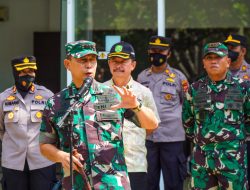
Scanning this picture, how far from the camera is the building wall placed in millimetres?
10523

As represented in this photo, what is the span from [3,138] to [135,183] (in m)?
1.47

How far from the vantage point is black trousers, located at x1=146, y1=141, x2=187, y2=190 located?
6.57 m

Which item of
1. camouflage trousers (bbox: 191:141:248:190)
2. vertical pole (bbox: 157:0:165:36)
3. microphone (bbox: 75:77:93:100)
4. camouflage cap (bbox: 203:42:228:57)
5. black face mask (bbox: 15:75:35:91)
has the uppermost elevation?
vertical pole (bbox: 157:0:165:36)

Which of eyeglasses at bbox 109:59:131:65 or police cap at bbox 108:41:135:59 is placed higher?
police cap at bbox 108:41:135:59

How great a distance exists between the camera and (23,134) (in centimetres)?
588

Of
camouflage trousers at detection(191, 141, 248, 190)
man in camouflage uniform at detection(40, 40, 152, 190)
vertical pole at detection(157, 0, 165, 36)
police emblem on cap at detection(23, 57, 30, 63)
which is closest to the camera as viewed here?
man in camouflage uniform at detection(40, 40, 152, 190)

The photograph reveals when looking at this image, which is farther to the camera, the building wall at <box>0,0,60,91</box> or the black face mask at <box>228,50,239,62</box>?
the building wall at <box>0,0,60,91</box>

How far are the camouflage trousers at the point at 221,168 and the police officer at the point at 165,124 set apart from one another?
4.47 feet

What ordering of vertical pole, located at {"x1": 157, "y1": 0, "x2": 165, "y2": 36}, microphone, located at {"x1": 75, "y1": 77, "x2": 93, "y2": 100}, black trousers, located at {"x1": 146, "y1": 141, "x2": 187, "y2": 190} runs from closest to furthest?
microphone, located at {"x1": 75, "y1": 77, "x2": 93, "y2": 100}, black trousers, located at {"x1": 146, "y1": 141, "x2": 187, "y2": 190}, vertical pole, located at {"x1": 157, "y1": 0, "x2": 165, "y2": 36}

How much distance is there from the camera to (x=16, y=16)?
10.6 metres

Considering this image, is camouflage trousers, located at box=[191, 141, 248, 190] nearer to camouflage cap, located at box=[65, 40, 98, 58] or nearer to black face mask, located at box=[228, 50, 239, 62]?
black face mask, located at box=[228, 50, 239, 62]

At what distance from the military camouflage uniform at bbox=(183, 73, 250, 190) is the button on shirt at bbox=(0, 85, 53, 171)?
155 cm

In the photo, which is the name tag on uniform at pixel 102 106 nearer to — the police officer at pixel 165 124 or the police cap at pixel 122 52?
the police cap at pixel 122 52

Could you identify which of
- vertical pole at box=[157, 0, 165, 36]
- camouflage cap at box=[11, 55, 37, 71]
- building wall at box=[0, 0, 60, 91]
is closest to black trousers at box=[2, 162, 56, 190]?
camouflage cap at box=[11, 55, 37, 71]
